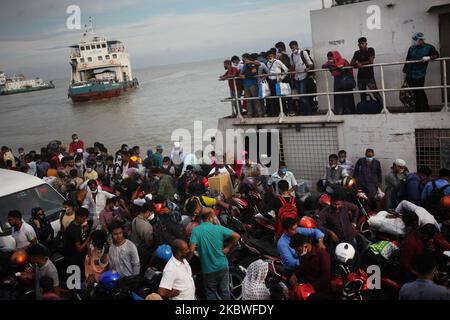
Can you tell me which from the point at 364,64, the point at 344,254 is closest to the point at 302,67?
the point at 364,64

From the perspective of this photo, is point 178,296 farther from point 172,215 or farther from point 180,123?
point 180,123

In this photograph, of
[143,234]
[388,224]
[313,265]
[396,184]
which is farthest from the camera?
[396,184]

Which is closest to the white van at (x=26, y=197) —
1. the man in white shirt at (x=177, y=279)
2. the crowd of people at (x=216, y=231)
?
the crowd of people at (x=216, y=231)

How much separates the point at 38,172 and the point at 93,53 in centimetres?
5236

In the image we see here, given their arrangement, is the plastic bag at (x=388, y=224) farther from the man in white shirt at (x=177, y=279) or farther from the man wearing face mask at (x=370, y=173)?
the man in white shirt at (x=177, y=279)

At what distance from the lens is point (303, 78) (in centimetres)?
1048

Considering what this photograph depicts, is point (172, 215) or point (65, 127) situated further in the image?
point (65, 127)

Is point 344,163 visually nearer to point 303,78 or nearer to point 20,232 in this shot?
point 303,78

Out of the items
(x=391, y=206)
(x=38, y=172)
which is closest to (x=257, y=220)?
(x=391, y=206)

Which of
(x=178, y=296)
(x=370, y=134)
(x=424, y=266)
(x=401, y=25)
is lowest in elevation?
(x=178, y=296)

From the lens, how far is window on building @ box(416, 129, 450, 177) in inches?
346

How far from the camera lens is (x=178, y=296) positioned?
4906mm

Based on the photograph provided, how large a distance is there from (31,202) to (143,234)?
2984mm

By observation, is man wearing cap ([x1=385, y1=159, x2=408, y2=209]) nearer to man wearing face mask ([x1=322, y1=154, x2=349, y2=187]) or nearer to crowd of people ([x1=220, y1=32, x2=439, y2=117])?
man wearing face mask ([x1=322, y1=154, x2=349, y2=187])
